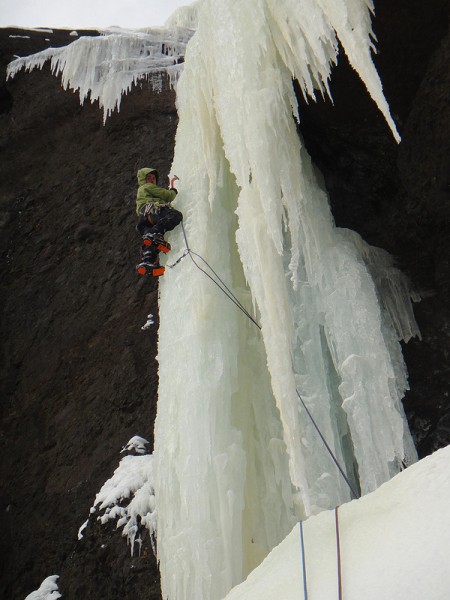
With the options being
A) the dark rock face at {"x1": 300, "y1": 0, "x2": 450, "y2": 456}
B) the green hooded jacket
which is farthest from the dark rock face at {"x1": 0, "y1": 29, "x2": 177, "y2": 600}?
the dark rock face at {"x1": 300, "y1": 0, "x2": 450, "y2": 456}

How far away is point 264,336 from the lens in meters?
3.98

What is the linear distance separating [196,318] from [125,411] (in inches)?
66.3

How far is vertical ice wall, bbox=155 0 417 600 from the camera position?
12.4ft

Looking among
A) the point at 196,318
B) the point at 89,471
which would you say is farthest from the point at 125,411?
the point at 196,318

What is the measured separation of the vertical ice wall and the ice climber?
4.1 inches

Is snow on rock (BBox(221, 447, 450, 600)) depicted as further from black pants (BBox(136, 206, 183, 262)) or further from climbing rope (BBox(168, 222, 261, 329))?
black pants (BBox(136, 206, 183, 262))

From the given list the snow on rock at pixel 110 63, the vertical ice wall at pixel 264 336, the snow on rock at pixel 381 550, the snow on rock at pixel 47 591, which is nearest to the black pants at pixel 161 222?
the vertical ice wall at pixel 264 336

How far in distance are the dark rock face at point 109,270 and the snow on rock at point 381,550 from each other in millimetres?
2907

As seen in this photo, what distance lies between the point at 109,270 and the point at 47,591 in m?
3.05

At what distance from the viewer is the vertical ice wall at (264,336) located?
3771 millimetres

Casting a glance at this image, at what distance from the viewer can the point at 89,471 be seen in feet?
18.1

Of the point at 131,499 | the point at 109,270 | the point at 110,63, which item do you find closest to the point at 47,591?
the point at 131,499

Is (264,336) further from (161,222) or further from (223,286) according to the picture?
(161,222)

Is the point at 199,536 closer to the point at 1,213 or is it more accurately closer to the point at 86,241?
the point at 86,241
